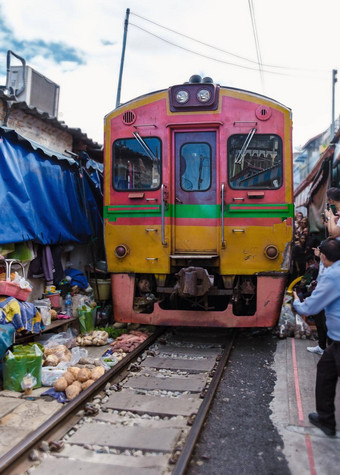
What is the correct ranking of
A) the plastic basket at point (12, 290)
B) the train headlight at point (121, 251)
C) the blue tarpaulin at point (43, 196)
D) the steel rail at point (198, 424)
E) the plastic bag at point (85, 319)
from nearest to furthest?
the steel rail at point (198, 424)
the plastic basket at point (12, 290)
the blue tarpaulin at point (43, 196)
the train headlight at point (121, 251)
the plastic bag at point (85, 319)

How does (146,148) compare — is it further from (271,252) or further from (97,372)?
(97,372)

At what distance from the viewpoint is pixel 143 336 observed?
22.0ft

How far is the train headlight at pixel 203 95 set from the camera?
6.39 meters

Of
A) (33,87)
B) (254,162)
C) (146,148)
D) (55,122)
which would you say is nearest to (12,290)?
(146,148)

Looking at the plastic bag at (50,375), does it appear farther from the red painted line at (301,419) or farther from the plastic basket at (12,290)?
the red painted line at (301,419)

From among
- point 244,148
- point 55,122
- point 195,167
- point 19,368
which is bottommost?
point 19,368

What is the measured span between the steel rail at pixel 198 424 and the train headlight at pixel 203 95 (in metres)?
3.58

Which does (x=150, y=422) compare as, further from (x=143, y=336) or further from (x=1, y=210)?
(x=1, y=210)

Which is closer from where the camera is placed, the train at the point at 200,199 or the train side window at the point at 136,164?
the train at the point at 200,199

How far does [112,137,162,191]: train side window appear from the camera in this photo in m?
6.55

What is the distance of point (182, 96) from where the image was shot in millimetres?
6449

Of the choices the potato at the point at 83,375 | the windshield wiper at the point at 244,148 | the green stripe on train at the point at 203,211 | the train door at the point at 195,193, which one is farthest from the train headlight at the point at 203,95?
the potato at the point at 83,375

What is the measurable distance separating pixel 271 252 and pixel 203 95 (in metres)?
2.44

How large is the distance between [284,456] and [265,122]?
446 cm
